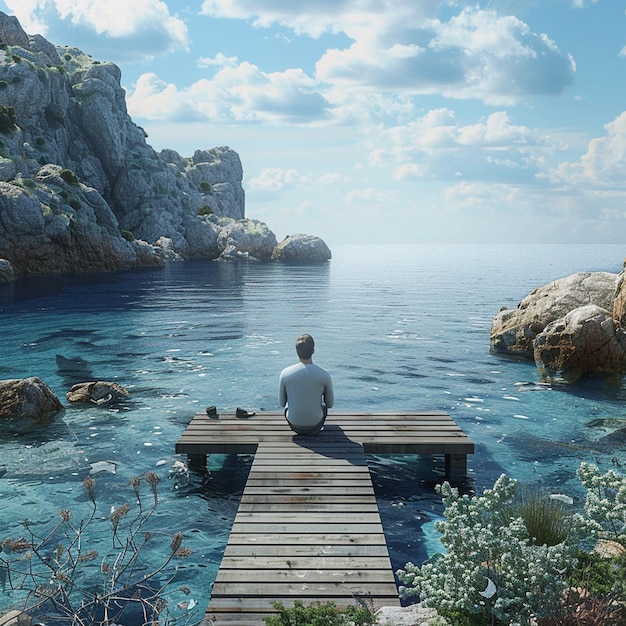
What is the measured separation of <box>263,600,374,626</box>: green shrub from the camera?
5125 millimetres


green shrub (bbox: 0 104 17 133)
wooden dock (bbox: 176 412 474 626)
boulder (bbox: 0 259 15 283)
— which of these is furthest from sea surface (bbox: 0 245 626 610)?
green shrub (bbox: 0 104 17 133)

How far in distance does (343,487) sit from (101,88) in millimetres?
100766

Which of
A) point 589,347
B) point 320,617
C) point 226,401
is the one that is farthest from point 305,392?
point 589,347

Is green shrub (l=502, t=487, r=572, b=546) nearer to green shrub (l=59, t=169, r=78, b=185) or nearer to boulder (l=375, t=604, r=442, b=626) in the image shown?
boulder (l=375, t=604, r=442, b=626)

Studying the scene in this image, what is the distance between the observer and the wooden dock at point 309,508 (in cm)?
639

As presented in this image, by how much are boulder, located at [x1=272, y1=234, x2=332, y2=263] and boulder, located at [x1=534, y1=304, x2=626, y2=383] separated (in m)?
89.4

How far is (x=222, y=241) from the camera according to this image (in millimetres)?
101812

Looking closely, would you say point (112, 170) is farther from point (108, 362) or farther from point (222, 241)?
point (108, 362)

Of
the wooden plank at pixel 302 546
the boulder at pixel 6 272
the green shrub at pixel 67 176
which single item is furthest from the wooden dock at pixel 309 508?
the green shrub at pixel 67 176

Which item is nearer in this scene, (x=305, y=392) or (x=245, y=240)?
(x=305, y=392)

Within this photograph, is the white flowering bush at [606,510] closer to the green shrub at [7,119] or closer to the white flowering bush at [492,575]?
the white flowering bush at [492,575]

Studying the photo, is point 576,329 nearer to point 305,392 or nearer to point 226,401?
point 226,401

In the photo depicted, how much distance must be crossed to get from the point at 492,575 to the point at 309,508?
12.2 feet

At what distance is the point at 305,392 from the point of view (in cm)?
1109
